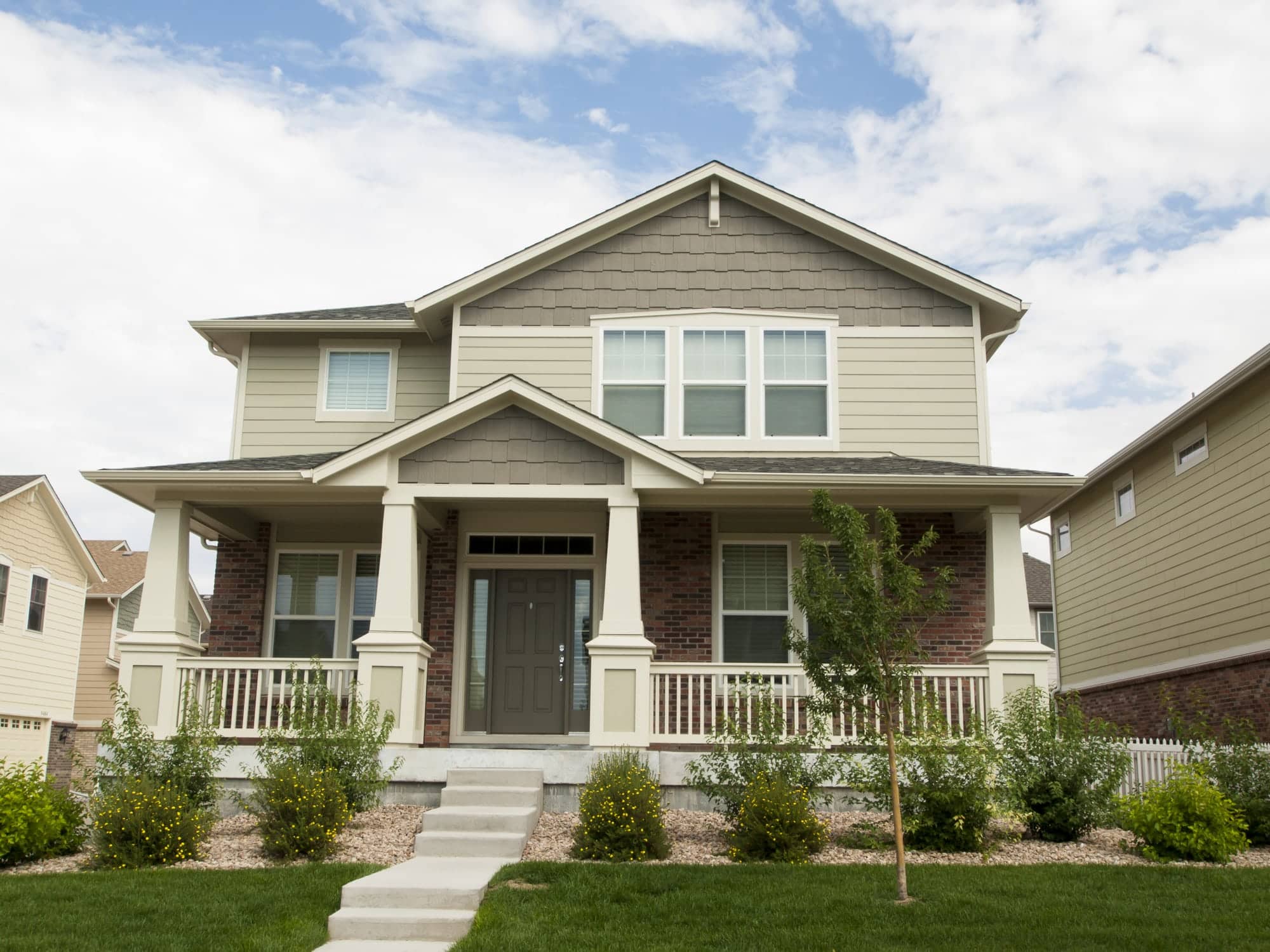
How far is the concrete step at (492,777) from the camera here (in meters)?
11.1

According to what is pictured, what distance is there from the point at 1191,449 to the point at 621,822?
440 inches

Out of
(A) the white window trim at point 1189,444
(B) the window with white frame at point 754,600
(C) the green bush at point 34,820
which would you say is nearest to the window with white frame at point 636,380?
(B) the window with white frame at point 754,600

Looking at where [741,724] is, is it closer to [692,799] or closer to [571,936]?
[692,799]

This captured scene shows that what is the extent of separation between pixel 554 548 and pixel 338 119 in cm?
736

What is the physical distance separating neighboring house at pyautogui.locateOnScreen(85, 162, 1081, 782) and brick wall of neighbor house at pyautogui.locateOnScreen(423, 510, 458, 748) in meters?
0.03

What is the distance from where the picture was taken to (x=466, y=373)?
47.9 feet

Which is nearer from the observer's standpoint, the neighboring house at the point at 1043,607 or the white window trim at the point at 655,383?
the white window trim at the point at 655,383

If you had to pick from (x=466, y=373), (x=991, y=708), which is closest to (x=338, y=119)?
(x=466, y=373)

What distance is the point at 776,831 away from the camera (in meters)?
9.41

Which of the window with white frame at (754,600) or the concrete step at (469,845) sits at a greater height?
the window with white frame at (754,600)

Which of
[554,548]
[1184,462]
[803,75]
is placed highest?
[803,75]

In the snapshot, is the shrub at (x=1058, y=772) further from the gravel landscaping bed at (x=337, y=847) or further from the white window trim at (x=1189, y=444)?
the white window trim at (x=1189, y=444)

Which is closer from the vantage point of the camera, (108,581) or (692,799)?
(692,799)

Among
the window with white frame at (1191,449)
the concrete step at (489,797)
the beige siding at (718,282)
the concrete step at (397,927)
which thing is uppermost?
the beige siding at (718,282)
